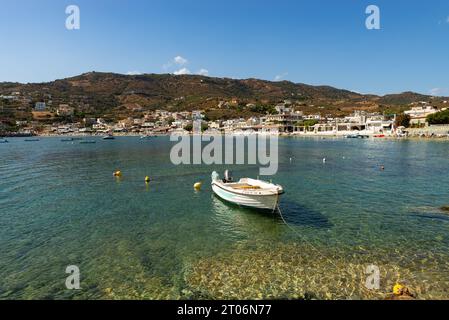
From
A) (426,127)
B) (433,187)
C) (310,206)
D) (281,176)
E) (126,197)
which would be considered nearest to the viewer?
(310,206)

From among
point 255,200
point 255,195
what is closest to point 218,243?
point 255,195

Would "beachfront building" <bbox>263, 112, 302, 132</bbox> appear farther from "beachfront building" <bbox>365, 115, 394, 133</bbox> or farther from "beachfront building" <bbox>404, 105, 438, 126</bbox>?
"beachfront building" <bbox>404, 105, 438, 126</bbox>

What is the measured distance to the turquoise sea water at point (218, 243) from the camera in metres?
11.4

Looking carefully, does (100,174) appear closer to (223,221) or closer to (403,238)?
(223,221)

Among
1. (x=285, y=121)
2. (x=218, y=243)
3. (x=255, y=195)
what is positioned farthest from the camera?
(x=285, y=121)

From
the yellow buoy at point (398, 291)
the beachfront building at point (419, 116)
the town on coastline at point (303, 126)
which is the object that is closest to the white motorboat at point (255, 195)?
the yellow buoy at point (398, 291)

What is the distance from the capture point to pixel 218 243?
51.0 feet

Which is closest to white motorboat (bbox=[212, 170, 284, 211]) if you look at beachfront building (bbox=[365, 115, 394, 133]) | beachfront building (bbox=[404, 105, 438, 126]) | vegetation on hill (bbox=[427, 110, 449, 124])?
vegetation on hill (bbox=[427, 110, 449, 124])

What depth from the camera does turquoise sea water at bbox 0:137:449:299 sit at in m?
11.4

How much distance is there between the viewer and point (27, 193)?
27.9 m

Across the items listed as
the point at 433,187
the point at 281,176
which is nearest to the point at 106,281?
the point at 281,176

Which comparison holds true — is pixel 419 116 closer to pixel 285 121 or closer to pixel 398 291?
pixel 285 121

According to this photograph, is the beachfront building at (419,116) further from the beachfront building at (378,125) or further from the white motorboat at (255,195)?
the white motorboat at (255,195)
